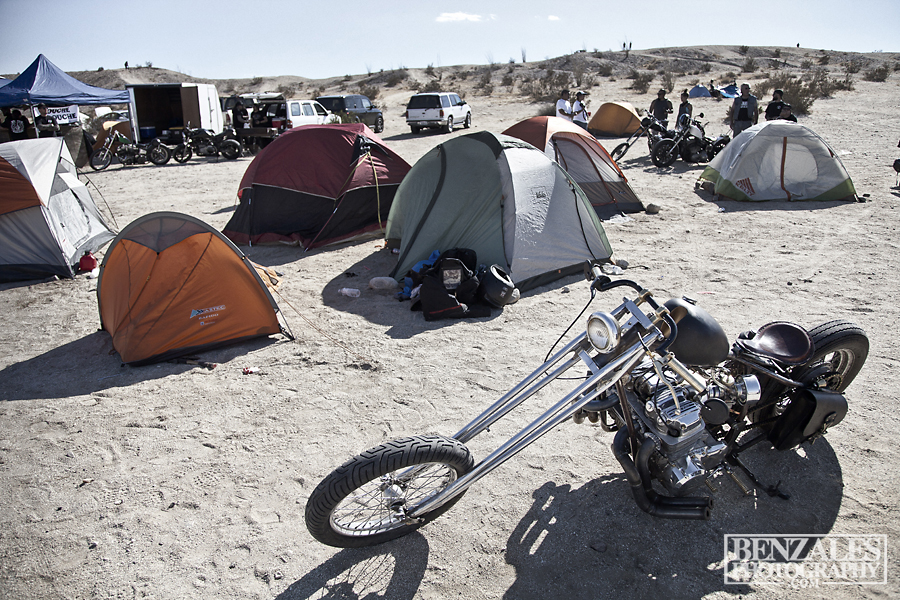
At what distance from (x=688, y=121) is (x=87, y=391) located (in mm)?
13430

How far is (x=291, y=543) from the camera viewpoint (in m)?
2.99

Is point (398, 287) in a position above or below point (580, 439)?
above

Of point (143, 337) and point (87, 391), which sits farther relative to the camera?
point (143, 337)

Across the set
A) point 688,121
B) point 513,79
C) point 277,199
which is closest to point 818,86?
point 688,121

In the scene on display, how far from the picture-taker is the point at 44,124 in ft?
52.2

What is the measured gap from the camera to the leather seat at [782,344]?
3.17 m

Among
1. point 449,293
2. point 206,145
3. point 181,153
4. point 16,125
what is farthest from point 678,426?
point 16,125

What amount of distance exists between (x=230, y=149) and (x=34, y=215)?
1056cm

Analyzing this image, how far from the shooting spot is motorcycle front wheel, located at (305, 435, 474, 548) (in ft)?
8.27

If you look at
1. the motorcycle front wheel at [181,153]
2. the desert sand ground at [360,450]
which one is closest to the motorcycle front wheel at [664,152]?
the desert sand ground at [360,450]

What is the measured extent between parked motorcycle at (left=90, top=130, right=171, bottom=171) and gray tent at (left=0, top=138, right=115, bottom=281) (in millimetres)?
9121

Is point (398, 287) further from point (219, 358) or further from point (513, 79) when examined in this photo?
point (513, 79)

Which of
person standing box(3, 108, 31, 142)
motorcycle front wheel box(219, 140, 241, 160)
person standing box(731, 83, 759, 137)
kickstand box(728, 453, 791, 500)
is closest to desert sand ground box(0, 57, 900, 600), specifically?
kickstand box(728, 453, 791, 500)

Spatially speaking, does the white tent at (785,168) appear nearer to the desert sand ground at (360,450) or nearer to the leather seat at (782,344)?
the desert sand ground at (360,450)
